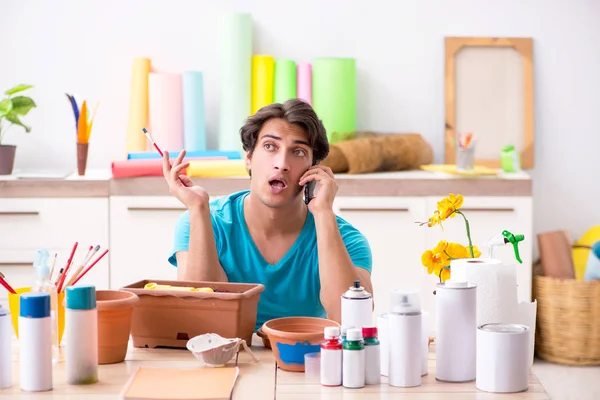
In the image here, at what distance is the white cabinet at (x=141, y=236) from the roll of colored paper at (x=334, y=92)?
82cm

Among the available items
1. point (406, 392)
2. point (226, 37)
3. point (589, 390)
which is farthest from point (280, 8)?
point (406, 392)

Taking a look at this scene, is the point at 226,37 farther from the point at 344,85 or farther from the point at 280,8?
the point at 344,85

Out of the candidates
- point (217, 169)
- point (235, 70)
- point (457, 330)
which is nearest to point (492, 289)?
point (457, 330)

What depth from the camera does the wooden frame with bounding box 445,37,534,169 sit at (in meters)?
4.30

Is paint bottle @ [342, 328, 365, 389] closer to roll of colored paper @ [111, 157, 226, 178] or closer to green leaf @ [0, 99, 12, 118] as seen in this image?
roll of colored paper @ [111, 157, 226, 178]

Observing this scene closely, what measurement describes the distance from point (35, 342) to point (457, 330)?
2.65 feet

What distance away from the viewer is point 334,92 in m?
4.17

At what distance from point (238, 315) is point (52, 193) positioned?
210 cm

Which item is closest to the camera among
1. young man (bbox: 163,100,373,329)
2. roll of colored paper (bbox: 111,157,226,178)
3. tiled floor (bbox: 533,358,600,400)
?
young man (bbox: 163,100,373,329)

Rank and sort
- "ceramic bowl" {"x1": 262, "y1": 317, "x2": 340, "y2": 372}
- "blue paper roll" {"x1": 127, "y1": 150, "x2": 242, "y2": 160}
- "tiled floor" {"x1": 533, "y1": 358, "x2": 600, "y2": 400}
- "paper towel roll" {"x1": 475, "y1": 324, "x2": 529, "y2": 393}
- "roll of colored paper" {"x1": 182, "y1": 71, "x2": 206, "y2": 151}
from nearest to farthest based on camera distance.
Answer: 1. "paper towel roll" {"x1": 475, "y1": 324, "x2": 529, "y2": 393}
2. "ceramic bowl" {"x1": 262, "y1": 317, "x2": 340, "y2": 372}
3. "tiled floor" {"x1": 533, "y1": 358, "x2": 600, "y2": 400}
4. "blue paper roll" {"x1": 127, "y1": 150, "x2": 242, "y2": 160}
5. "roll of colored paper" {"x1": 182, "y1": 71, "x2": 206, "y2": 151}

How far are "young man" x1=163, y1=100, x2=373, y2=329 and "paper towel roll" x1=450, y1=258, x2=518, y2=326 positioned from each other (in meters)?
0.55

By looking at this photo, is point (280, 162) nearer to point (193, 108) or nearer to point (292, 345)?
point (292, 345)

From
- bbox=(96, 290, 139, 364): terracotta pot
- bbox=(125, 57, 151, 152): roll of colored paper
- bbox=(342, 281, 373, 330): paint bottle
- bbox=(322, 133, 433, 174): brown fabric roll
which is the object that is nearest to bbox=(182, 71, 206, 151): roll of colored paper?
bbox=(125, 57, 151, 152): roll of colored paper

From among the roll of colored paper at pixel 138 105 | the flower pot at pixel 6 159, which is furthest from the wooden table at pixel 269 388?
the roll of colored paper at pixel 138 105
